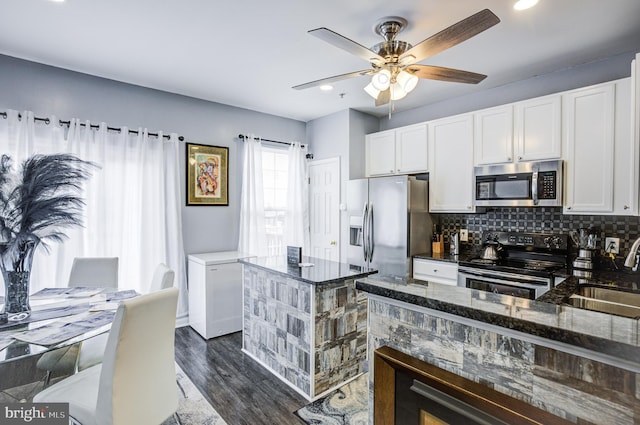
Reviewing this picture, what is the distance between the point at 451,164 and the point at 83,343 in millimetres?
3721

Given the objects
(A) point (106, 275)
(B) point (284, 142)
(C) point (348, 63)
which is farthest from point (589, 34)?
(A) point (106, 275)

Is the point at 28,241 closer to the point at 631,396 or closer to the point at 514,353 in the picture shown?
the point at 514,353

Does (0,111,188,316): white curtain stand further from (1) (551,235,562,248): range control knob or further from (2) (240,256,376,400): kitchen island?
(1) (551,235,562,248): range control knob

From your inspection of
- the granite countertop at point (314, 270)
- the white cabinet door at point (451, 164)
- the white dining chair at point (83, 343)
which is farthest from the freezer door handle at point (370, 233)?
the white dining chair at point (83, 343)

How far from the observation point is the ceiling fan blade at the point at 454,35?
5.18 feet

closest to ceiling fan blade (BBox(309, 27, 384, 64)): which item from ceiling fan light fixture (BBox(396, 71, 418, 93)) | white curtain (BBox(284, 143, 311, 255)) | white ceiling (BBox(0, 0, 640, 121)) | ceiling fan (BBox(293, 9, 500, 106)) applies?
ceiling fan (BBox(293, 9, 500, 106))

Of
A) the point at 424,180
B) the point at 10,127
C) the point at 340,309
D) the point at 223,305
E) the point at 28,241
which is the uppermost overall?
the point at 10,127

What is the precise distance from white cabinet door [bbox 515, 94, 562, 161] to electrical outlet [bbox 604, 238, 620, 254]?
84cm

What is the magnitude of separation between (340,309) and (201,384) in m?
1.30

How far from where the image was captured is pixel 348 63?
300cm

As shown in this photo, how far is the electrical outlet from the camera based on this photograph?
2756 millimetres

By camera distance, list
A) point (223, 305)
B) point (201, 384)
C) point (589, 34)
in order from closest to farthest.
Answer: point (589, 34) → point (201, 384) → point (223, 305)

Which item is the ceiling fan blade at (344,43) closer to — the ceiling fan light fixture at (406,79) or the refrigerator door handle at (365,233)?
the ceiling fan light fixture at (406,79)
